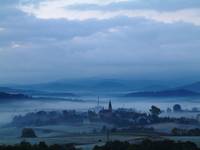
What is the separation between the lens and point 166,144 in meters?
19.2

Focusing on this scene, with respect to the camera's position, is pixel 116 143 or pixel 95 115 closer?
pixel 116 143

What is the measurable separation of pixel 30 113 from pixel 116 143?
125ft

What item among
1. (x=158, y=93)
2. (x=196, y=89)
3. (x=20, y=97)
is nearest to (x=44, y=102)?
(x=20, y=97)

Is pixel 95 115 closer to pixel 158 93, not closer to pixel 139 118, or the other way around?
pixel 139 118

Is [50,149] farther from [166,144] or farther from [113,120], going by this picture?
[113,120]

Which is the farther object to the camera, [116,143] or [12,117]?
[12,117]

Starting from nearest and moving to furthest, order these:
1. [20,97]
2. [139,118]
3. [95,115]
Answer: [139,118] < [95,115] < [20,97]

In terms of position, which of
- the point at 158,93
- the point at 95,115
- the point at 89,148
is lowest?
the point at 89,148

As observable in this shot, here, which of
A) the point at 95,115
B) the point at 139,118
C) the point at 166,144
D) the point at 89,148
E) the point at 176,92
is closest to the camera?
the point at 166,144

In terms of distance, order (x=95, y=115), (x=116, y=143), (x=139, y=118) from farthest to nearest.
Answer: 1. (x=95, y=115)
2. (x=139, y=118)
3. (x=116, y=143)

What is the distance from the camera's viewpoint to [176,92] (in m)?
97.0

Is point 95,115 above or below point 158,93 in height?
below

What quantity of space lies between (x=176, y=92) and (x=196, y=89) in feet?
57.3

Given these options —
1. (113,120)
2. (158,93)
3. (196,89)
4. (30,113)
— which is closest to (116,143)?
(113,120)
